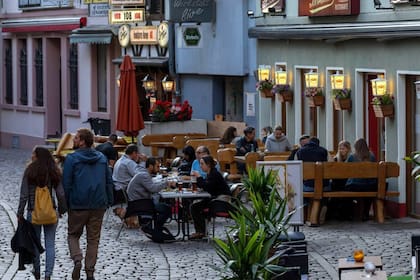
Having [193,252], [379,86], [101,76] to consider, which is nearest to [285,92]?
[379,86]

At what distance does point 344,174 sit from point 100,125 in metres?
19.6

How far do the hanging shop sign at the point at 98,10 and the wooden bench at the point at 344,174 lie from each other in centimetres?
1913

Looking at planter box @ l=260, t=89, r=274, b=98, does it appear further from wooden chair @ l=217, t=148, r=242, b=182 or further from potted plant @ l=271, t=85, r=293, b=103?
wooden chair @ l=217, t=148, r=242, b=182

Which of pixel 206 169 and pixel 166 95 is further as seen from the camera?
pixel 166 95

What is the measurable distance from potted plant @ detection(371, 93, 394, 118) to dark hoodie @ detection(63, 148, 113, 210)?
7.80 m

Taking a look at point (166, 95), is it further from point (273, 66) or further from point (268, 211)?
point (268, 211)

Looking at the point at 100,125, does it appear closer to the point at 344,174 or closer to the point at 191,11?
the point at 191,11

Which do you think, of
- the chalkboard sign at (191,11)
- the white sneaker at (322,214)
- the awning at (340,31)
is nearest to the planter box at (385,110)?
the awning at (340,31)

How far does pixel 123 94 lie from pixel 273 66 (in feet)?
10.7

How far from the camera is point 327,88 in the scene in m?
26.5

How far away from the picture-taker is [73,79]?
4378 cm

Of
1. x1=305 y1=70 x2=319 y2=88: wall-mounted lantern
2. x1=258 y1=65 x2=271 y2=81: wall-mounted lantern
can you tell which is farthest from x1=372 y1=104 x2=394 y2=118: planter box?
x1=258 y1=65 x2=271 y2=81: wall-mounted lantern

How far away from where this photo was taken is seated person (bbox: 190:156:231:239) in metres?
20.3

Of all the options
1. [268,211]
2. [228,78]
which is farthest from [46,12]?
[268,211]
